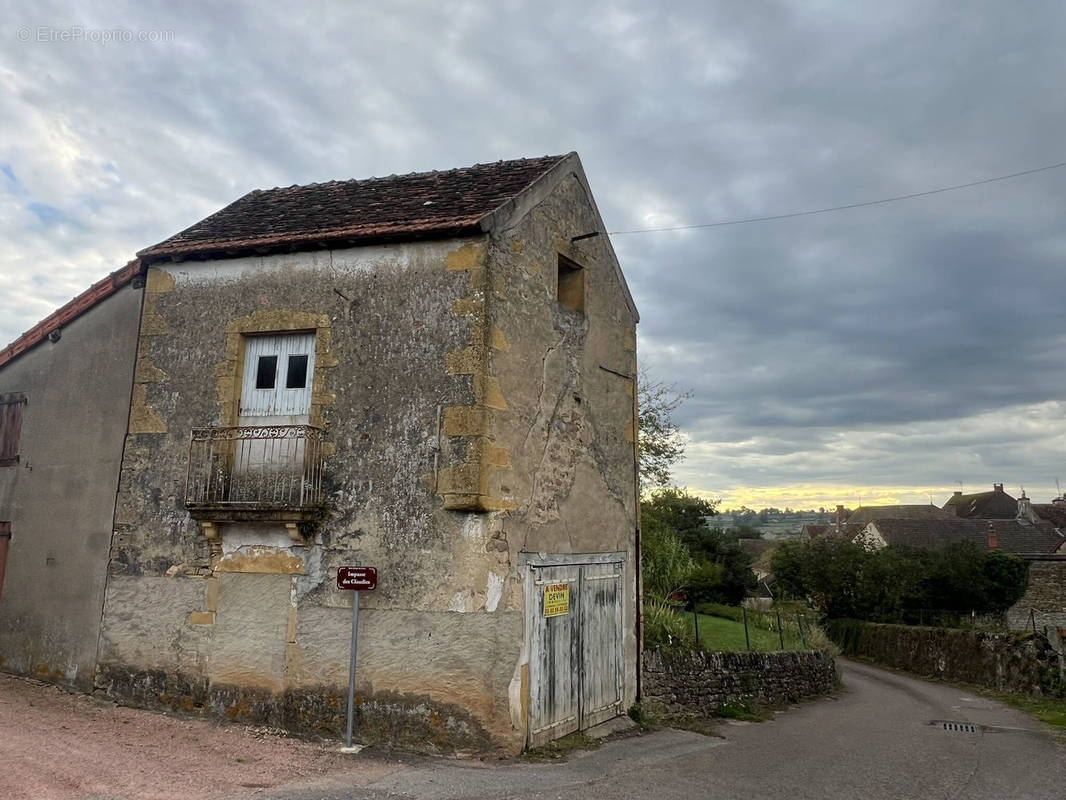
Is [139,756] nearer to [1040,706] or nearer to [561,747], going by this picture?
[561,747]

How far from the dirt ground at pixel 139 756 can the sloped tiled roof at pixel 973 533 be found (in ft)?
132

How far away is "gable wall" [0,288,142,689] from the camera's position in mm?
9992

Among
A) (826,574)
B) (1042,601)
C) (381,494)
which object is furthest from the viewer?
(826,574)

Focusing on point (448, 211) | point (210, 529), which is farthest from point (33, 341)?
point (448, 211)

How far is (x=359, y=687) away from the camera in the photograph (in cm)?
859

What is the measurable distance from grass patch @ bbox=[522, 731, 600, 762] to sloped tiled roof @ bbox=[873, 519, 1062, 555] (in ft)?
122

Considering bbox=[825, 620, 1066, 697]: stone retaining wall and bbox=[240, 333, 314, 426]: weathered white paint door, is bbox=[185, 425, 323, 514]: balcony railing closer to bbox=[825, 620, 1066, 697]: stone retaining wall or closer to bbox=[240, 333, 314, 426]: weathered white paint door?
bbox=[240, 333, 314, 426]: weathered white paint door

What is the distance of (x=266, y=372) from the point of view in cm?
980

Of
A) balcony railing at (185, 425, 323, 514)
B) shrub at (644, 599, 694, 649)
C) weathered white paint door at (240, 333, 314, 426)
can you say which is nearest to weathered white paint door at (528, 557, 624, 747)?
shrub at (644, 599, 694, 649)

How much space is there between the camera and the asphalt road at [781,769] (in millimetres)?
7250

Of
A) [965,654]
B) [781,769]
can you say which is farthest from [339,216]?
[965,654]

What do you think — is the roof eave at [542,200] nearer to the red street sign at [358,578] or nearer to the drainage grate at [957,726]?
the red street sign at [358,578]

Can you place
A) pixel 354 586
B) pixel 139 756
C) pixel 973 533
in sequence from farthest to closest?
pixel 973 533 < pixel 354 586 < pixel 139 756

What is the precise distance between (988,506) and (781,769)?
66.5m
